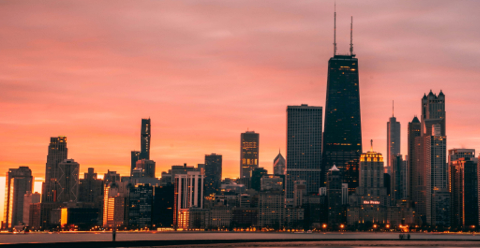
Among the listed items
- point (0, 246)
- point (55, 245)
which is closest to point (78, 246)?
point (55, 245)

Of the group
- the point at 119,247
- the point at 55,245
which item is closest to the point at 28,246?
the point at 55,245

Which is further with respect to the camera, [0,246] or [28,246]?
[28,246]

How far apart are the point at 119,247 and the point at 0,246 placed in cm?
3849

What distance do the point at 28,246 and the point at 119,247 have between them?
2635 cm

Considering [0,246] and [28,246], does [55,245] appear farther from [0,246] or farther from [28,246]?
[0,246]

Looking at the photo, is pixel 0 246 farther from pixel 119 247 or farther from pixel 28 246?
pixel 119 247

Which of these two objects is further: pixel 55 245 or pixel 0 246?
pixel 55 245

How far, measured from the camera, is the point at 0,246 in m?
170

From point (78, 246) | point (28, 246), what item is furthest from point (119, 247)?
point (28, 246)

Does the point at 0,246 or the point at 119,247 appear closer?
the point at 0,246

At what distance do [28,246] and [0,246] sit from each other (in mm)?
19490

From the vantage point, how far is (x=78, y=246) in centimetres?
19450

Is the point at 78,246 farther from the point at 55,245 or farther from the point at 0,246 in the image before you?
the point at 0,246

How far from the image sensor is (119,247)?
649 ft
